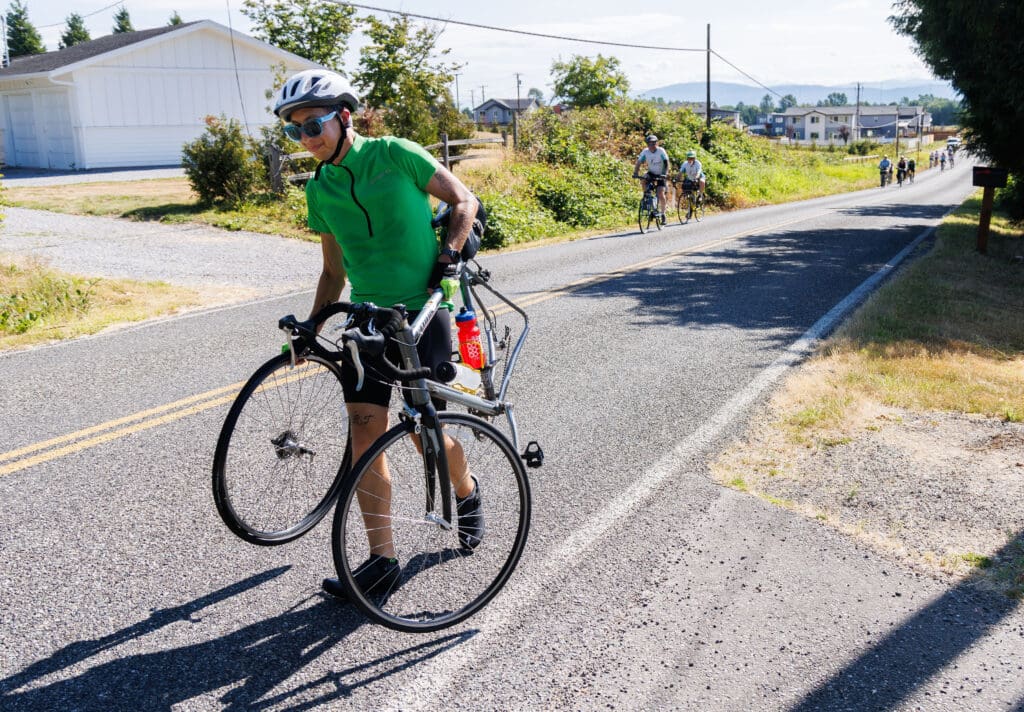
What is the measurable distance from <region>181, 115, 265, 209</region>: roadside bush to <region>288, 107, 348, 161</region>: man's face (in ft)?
54.8

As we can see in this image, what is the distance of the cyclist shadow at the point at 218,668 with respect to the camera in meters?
2.91

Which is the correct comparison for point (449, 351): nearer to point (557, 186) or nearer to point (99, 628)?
point (99, 628)

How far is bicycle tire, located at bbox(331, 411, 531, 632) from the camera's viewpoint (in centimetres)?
319

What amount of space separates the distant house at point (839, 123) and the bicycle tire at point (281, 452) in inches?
7045

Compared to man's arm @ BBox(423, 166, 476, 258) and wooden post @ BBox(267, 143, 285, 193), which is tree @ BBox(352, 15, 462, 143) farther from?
man's arm @ BBox(423, 166, 476, 258)

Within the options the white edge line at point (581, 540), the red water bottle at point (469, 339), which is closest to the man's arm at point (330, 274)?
the red water bottle at point (469, 339)

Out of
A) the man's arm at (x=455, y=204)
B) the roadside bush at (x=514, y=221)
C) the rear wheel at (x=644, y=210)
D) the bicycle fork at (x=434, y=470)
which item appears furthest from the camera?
the rear wheel at (x=644, y=210)

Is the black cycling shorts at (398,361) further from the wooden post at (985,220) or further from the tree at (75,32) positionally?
the tree at (75,32)

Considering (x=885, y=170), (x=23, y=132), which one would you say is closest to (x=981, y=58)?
(x=23, y=132)

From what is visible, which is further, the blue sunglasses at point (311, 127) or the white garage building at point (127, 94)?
the white garage building at point (127, 94)

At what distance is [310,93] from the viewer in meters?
3.21

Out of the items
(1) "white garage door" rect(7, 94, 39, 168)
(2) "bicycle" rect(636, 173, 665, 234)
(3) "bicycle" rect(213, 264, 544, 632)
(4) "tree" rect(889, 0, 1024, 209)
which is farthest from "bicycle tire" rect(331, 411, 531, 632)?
(1) "white garage door" rect(7, 94, 39, 168)

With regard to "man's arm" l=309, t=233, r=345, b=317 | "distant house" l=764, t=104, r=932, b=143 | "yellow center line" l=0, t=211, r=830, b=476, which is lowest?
"yellow center line" l=0, t=211, r=830, b=476

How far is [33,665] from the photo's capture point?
10.1 ft
